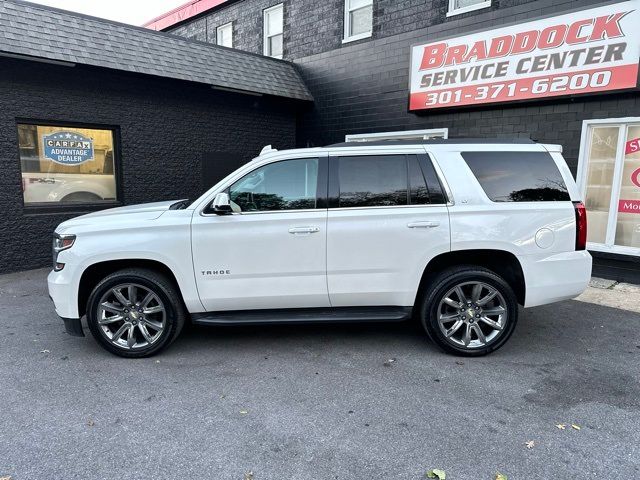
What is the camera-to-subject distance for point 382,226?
416cm

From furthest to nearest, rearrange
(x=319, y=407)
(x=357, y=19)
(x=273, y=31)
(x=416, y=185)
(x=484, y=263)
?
(x=273, y=31), (x=357, y=19), (x=484, y=263), (x=416, y=185), (x=319, y=407)

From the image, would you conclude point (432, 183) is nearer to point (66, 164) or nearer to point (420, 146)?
point (420, 146)

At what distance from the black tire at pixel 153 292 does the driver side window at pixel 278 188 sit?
98 cm

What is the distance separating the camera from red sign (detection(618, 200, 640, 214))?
6.98 metres

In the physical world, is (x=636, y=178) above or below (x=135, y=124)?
below

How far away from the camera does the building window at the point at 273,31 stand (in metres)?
12.1

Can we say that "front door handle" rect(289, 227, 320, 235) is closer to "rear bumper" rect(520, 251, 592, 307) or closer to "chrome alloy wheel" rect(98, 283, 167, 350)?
"chrome alloy wheel" rect(98, 283, 167, 350)

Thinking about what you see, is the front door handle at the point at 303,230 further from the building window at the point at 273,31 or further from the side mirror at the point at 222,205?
the building window at the point at 273,31

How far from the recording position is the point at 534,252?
13.7 ft

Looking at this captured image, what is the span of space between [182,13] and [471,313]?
1456cm

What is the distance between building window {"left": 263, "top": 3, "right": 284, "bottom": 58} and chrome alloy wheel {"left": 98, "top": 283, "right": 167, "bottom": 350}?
32.1 ft

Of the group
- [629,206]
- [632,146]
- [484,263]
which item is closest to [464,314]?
[484,263]

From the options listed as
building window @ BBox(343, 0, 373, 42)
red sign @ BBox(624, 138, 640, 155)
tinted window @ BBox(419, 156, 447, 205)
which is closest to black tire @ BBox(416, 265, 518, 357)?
tinted window @ BBox(419, 156, 447, 205)

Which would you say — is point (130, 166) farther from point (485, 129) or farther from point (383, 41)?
point (485, 129)
